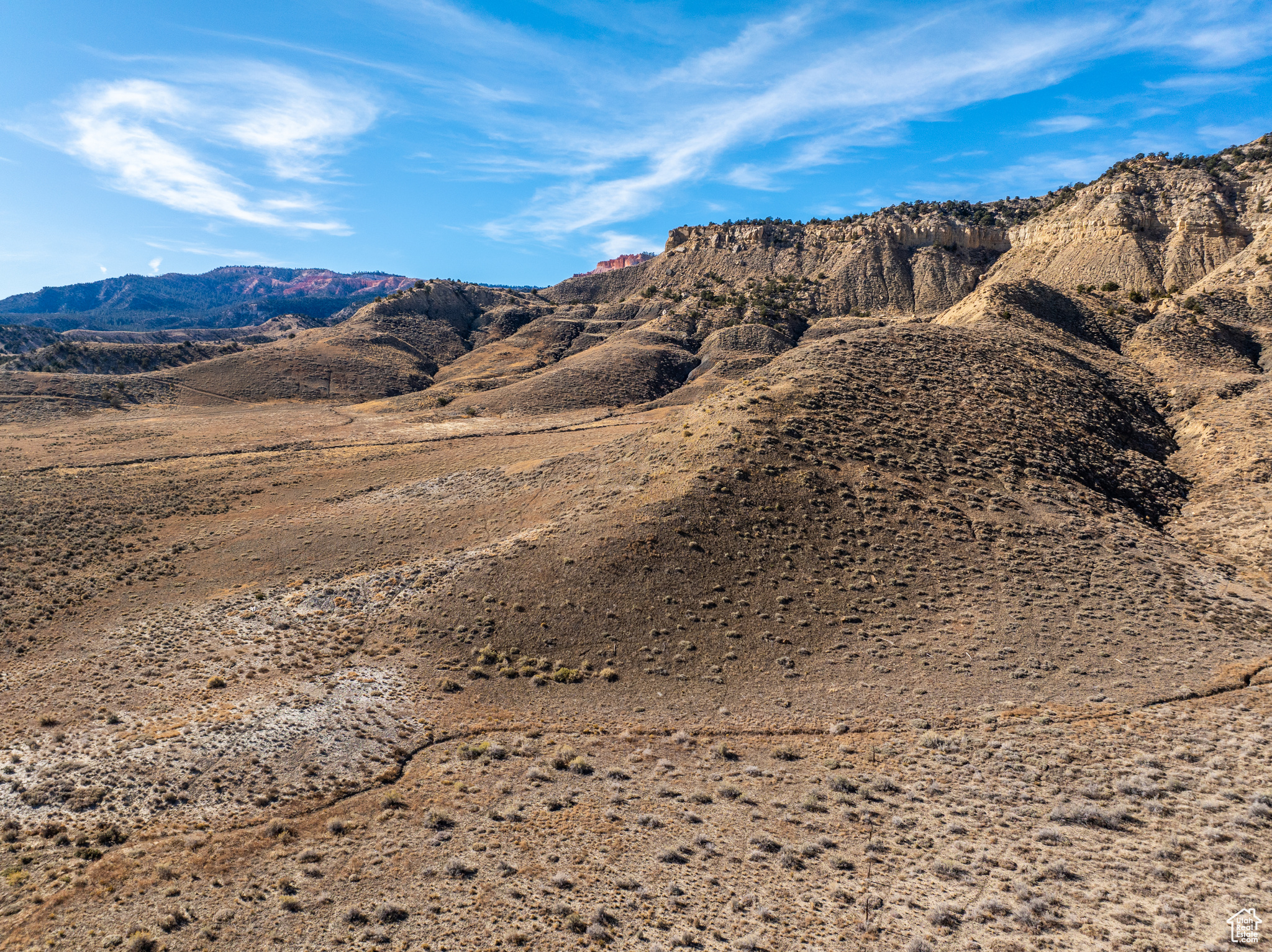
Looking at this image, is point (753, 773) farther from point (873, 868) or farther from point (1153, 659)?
point (1153, 659)
